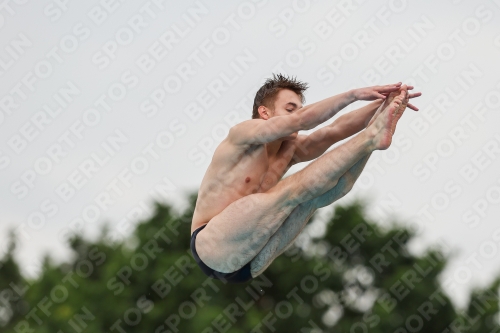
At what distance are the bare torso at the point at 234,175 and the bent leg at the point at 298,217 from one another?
0.56m

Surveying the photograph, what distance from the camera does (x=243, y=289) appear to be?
109 feet

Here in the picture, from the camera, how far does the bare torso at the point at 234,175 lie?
9.78m

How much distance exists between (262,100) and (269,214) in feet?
5.50

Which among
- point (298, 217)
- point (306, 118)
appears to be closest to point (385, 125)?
point (306, 118)

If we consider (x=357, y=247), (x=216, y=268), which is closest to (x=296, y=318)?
(x=357, y=247)

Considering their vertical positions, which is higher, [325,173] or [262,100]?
[262,100]

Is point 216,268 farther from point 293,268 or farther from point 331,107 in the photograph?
point 293,268

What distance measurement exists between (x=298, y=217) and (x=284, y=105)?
1.39 metres

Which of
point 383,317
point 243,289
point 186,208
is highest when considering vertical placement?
point 186,208

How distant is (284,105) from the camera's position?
10125 millimetres

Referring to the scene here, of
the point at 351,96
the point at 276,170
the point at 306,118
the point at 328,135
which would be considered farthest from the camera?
the point at 328,135

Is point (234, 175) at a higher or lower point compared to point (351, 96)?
higher

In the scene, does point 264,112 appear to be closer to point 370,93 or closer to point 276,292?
point 370,93

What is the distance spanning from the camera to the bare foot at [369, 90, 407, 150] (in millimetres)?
8609
